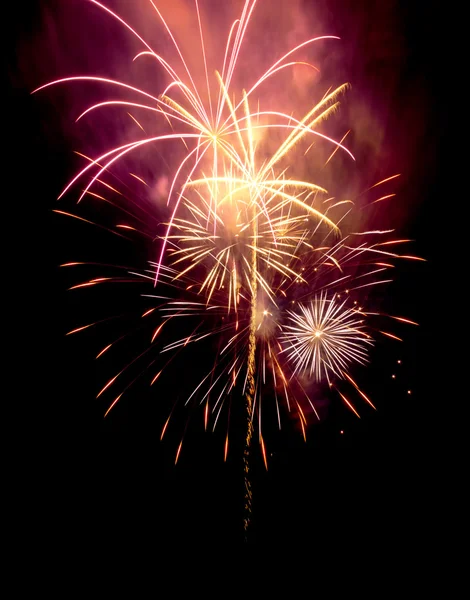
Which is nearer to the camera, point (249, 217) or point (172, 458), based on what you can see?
point (249, 217)

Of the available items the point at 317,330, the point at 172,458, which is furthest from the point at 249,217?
the point at 172,458

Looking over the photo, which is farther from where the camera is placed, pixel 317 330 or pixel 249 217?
pixel 317 330

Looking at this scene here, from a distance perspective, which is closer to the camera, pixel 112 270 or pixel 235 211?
pixel 235 211

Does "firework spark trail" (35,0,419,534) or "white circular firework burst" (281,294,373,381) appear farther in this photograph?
"white circular firework burst" (281,294,373,381)

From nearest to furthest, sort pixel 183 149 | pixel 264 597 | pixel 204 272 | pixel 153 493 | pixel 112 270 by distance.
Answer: pixel 183 149, pixel 204 272, pixel 112 270, pixel 264 597, pixel 153 493

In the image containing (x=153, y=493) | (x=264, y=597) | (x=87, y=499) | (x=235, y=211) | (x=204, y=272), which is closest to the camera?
(x=235, y=211)

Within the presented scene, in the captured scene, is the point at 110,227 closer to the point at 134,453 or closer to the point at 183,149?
the point at 183,149

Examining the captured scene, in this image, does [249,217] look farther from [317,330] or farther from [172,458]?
[172,458]

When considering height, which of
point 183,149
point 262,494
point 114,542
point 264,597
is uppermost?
point 183,149

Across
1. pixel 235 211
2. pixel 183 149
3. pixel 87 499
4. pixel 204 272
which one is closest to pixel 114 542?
pixel 87 499

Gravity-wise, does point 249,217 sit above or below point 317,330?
above

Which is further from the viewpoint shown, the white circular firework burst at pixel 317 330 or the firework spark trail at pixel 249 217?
the white circular firework burst at pixel 317 330
